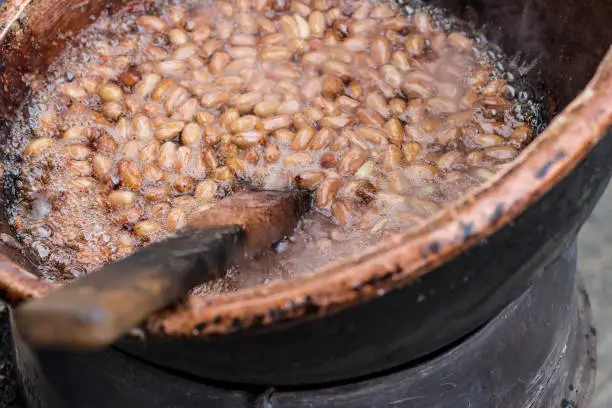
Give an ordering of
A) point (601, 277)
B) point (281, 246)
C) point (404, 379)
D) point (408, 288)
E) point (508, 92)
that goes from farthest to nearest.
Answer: point (601, 277)
point (508, 92)
point (281, 246)
point (404, 379)
point (408, 288)

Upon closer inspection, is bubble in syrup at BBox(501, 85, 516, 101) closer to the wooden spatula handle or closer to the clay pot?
the clay pot

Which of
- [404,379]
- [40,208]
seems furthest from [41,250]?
[404,379]

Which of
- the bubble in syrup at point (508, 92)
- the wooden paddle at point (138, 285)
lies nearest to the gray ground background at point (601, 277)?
the bubble in syrup at point (508, 92)

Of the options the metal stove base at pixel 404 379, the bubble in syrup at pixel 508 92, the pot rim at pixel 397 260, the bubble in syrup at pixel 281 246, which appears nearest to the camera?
the pot rim at pixel 397 260

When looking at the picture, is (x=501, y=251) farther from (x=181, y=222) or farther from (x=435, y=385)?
(x=181, y=222)

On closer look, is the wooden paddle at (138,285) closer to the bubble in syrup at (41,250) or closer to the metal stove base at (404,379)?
the metal stove base at (404,379)

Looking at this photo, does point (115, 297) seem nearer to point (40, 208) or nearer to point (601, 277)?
point (40, 208)
